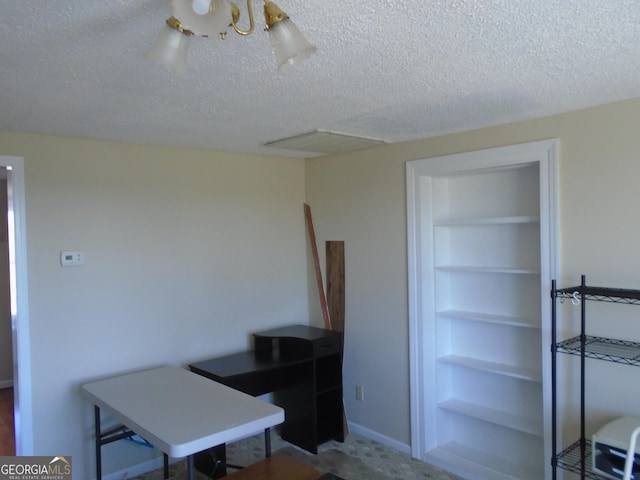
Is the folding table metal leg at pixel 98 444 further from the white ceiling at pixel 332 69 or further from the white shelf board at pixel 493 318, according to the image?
the white shelf board at pixel 493 318

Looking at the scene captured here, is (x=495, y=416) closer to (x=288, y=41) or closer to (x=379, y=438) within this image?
(x=379, y=438)

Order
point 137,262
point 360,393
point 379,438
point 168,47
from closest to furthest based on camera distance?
point 168,47, point 137,262, point 379,438, point 360,393

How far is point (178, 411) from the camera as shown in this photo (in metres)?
2.38

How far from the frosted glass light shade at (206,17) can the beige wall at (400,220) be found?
84.4 inches

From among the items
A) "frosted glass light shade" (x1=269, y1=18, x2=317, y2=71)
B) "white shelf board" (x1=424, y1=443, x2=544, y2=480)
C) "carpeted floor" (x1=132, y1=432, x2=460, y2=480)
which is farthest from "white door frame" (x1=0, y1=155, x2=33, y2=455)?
"white shelf board" (x1=424, y1=443, x2=544, y2=480)

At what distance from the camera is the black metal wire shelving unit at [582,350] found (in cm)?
239

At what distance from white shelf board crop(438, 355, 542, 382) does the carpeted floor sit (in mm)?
731

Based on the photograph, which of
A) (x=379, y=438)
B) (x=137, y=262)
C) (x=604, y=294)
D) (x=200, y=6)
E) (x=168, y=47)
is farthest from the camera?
(x=379, y=438)

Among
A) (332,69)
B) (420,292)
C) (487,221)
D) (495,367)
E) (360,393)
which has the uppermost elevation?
(332,69)

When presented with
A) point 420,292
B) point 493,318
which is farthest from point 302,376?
point 493,318

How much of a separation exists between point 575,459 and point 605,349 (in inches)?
24.7

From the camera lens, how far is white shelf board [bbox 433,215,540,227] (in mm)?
2934

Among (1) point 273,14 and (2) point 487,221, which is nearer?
(1) point 273,14

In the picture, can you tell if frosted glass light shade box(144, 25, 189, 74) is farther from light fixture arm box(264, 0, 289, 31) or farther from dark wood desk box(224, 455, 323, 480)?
dark wood desk box(224, 455, 323, 480)
